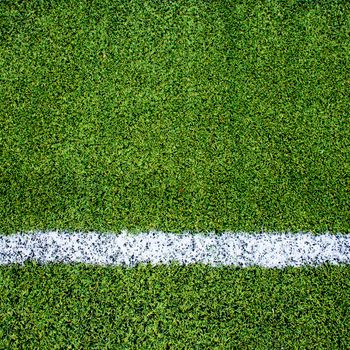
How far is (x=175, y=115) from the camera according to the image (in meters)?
2.81

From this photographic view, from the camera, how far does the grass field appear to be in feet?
7.97

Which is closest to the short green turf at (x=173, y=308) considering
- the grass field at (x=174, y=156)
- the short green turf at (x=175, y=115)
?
the grass field at (x=174, y=156)

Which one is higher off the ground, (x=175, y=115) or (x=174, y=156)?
(x=175, y=115)

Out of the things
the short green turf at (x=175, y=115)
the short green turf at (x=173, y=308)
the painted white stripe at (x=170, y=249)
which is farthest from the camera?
the short green turf at (x=175, y=115)

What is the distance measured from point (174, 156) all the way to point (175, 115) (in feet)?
0.93

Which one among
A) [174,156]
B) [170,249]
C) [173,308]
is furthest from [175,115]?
[173,308]

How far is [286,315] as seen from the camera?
246 cm

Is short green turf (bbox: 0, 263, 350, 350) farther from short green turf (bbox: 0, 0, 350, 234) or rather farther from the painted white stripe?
short green turf (bbox: 0, 0, 350, 234)

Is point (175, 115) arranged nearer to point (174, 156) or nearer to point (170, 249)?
point (174, 156)

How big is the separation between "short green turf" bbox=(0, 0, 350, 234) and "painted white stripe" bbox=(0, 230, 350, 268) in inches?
2.6

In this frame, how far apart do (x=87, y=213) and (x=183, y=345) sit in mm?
929

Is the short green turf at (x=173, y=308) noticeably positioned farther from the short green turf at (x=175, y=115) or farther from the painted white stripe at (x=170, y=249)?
the short green turf at (x=175, y=115)

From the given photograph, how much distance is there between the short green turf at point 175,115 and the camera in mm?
2615

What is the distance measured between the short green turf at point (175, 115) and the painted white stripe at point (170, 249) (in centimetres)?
7
